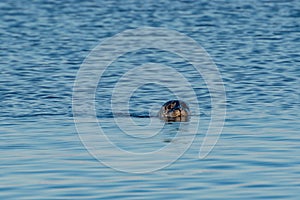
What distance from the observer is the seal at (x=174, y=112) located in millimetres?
17625

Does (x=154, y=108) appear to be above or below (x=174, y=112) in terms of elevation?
above

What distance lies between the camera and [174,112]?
17594 mm

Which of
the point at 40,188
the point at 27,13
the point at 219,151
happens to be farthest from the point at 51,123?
the point at 27,13

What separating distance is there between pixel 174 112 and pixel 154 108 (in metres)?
1.36

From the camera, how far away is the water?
12513 millimetres

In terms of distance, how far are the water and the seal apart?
0.36 metres

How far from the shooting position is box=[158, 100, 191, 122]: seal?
57.8ft

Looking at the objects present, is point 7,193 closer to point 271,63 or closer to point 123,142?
point 123,142

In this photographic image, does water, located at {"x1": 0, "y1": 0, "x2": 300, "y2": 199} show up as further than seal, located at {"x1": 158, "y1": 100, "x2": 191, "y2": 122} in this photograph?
No

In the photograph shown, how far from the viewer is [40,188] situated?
12305 mm

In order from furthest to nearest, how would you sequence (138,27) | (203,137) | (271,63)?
1. (138,27)
2. (271,63)
3. (203,137)

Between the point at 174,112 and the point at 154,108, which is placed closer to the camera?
the point at 174,112

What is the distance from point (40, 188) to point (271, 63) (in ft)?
43.4

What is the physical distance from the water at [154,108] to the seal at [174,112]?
1.20 ft
